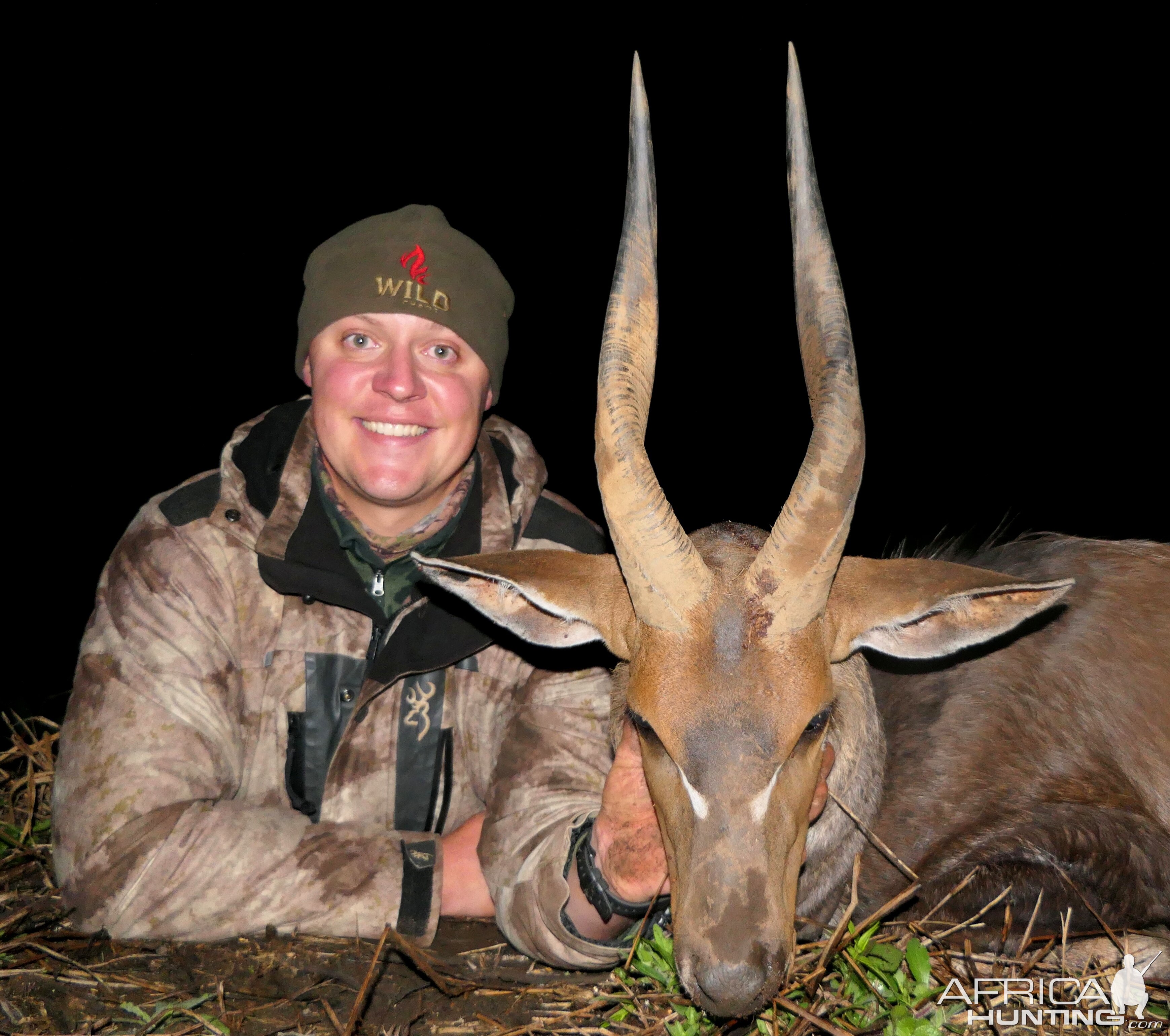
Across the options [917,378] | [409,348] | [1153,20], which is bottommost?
[409,348]

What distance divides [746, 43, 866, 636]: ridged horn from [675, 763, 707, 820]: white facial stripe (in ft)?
1.37

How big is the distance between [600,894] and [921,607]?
1193 millimetres

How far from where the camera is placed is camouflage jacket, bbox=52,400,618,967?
3.14 m

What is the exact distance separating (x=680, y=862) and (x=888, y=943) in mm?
912

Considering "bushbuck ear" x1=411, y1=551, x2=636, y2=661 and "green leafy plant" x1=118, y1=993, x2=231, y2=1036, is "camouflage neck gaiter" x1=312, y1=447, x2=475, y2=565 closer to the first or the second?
"bushbuck ear" x1=411, y1=551, x2=636, y2=661

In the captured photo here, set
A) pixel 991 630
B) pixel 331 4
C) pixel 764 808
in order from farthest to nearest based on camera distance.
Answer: pixel 331 4
pixel 991 630
pixel 764 808

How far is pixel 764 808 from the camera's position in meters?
2.47

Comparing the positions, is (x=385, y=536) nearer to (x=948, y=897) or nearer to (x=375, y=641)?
(x=375, y=641)

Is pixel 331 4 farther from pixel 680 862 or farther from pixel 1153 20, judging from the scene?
pixel 680 862

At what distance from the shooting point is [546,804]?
3379 mm

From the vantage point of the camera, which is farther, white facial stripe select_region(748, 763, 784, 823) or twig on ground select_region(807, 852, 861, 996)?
twig on ground select_region(807, 852, 861, 996)

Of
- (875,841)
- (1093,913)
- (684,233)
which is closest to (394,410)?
(875,841)

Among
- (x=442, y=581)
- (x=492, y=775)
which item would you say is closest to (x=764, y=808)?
(x=442, y=581)

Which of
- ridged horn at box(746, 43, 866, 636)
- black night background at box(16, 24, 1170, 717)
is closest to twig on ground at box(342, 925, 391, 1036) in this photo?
ridged horn at box(746, 43, 866, 636)
